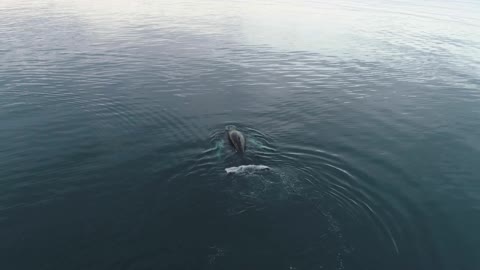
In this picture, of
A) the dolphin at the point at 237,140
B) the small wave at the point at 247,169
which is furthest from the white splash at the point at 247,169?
the dolphin at the point at 237,140

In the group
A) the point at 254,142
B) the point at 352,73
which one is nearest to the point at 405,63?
the point at 352,73

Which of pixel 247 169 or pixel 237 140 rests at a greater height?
pixel 237 140

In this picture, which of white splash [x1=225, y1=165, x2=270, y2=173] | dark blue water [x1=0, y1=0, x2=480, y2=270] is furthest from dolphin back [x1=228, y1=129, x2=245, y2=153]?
white splash [x1=225, y1=165, x2=270, y2=173]

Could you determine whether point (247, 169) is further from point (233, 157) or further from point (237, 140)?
point (237, 140)

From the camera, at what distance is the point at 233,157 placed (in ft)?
112

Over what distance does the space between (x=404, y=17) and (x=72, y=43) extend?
114061 mm

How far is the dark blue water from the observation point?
24266mm

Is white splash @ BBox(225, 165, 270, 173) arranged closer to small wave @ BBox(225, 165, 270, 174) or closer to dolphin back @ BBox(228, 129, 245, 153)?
small wave @ BBox(225, 165, 270, 174)

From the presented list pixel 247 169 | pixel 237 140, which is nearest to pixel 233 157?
pixel 237 140

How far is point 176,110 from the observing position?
45.9 m

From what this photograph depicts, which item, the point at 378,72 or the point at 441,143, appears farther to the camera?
the point at 378,72

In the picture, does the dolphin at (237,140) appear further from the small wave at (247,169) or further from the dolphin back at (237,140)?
the small wave at (247,169)

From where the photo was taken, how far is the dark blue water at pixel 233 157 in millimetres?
24266

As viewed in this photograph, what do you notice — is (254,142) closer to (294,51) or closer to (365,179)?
(365,179)
